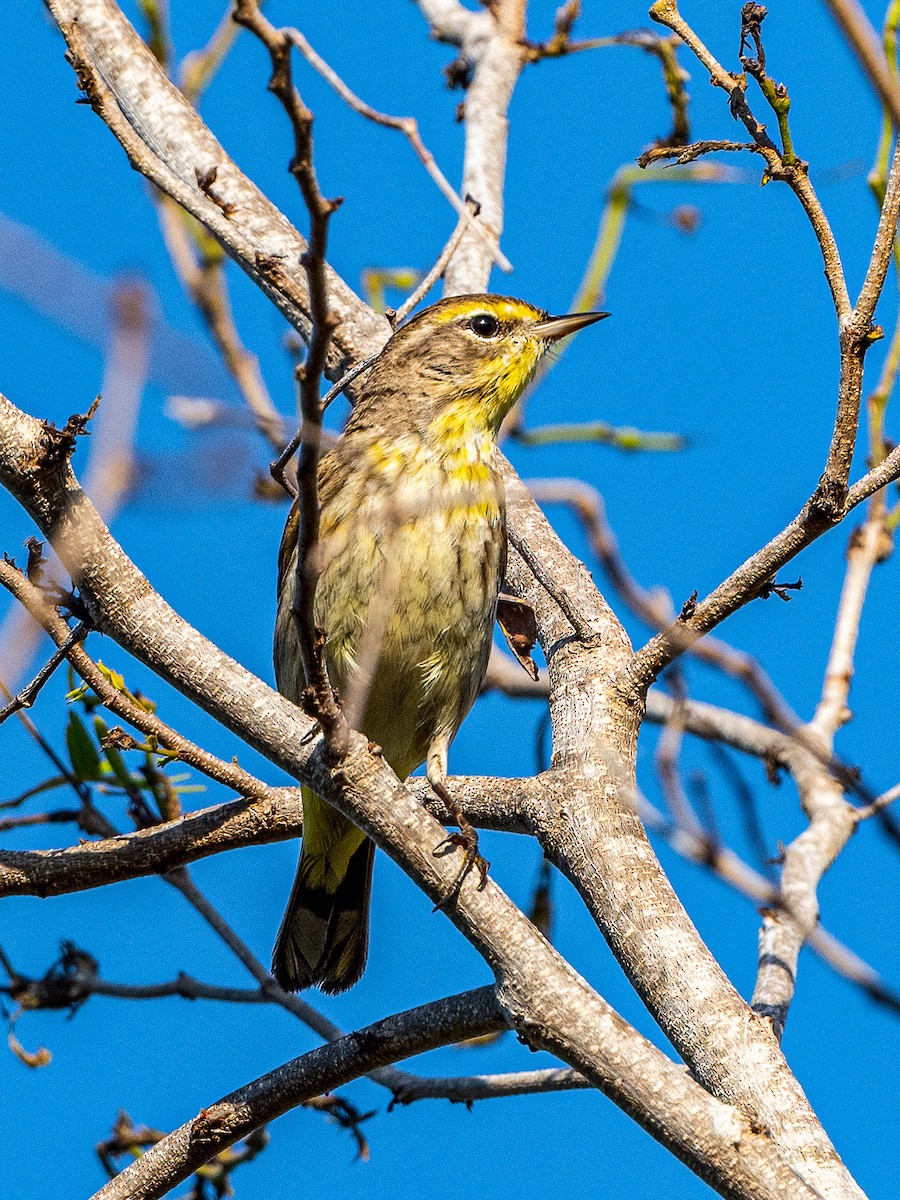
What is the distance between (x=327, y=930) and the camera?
5602 mm

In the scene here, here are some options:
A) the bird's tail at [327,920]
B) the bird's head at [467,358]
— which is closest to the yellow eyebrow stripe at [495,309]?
the bird's head at [467,358]

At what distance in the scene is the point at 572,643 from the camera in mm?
4562

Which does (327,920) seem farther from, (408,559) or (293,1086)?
(293,1086)

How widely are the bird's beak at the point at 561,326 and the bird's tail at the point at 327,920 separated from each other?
2.15 m

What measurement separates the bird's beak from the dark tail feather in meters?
2.16

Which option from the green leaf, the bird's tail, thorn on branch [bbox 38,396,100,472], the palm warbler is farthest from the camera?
the bird's tail

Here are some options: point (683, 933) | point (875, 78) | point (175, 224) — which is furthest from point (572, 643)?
point (175, 224)

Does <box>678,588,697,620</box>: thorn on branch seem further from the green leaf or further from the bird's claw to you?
the green leaf

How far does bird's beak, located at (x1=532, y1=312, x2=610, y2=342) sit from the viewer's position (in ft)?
18.5

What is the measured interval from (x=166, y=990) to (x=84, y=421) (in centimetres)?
244

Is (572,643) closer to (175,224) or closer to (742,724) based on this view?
(742,724)

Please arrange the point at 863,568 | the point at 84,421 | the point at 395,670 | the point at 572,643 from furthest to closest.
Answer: the point at 863,568, the point at 395,670, the point at 572,643, the point at 84,421

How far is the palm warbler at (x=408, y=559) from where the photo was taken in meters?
4.99

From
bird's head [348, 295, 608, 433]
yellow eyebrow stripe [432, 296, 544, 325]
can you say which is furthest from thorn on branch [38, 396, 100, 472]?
yellow eyebrow stripe [432, 296, 544, 325]
